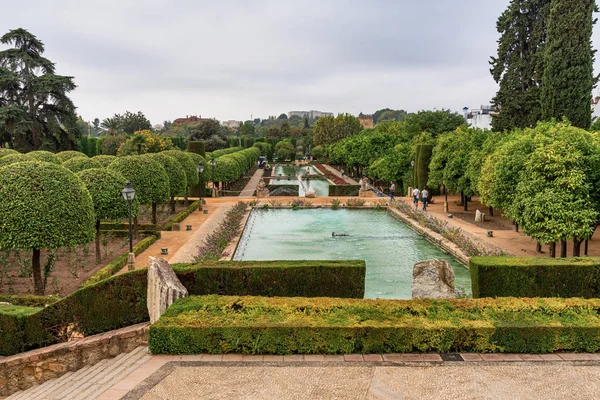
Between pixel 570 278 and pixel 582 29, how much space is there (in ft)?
59.3

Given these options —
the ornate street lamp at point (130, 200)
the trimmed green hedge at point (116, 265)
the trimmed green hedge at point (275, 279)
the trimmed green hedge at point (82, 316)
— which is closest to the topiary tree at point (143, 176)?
the trimmed green hedge at point (116, 265)

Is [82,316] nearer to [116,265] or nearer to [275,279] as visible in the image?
[275,279]

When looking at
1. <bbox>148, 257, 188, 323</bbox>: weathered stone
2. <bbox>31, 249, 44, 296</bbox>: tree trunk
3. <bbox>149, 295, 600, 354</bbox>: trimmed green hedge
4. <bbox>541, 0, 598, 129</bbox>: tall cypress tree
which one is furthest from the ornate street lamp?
<bbox>541, 0, 598, 129</bbox>: tall cypress tree

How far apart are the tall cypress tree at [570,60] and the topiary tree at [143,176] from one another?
19.3m

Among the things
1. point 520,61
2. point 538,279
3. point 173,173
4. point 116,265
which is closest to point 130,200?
point 116,265

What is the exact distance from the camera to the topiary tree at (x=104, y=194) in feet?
49.3

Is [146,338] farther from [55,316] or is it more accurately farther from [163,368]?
[55,316]

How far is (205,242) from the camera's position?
55.9 feet

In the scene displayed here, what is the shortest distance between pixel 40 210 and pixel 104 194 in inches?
150

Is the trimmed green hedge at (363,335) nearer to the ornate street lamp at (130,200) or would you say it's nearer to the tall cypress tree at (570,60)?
the ornate street lamp at (130,200)

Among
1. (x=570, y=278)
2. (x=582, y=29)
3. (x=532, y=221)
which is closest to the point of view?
(x=570, y=278)

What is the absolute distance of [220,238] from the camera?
17.5 m

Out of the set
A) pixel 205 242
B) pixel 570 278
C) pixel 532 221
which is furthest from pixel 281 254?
pixel 570 278

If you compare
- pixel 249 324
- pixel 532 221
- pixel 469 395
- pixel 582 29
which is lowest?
pixel 469 395
